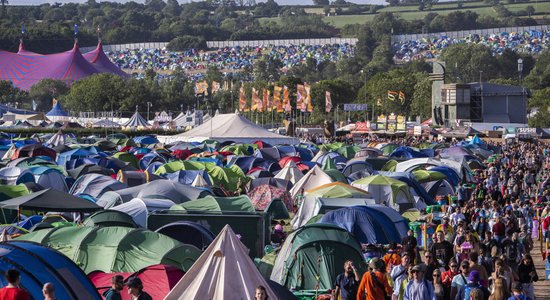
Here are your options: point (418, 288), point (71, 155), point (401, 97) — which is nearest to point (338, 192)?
point (418, 288)

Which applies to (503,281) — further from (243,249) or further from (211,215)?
(211,215)

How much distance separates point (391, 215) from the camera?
2066 cm

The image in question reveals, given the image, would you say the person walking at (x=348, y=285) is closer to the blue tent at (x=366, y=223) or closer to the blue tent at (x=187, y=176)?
the blue tent at (x=366, y=223)

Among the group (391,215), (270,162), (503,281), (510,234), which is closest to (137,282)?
(503,281)

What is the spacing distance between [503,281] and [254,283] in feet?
8.29

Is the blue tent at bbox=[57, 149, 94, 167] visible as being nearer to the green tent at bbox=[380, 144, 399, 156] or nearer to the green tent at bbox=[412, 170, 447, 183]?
the green tent at bbox=[412, 170, 447, 183]

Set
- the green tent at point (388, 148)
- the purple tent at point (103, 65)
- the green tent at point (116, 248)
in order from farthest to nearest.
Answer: the purple tent at point (103, 65) < the green tent at point (388, 148) < the green tent at point (116, 248)

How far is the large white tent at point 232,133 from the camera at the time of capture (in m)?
51.1

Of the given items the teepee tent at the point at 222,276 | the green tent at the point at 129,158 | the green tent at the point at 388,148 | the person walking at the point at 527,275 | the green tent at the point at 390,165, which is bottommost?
the green tent at the point at 388,148

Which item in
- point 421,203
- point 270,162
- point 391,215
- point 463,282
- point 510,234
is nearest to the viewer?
point 463,282

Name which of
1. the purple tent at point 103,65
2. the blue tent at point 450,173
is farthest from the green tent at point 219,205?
the purple tent at point 103,65

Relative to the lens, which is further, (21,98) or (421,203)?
(21,98)

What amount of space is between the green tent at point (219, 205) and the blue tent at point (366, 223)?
219 centimetres

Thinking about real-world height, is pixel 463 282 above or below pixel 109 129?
above
